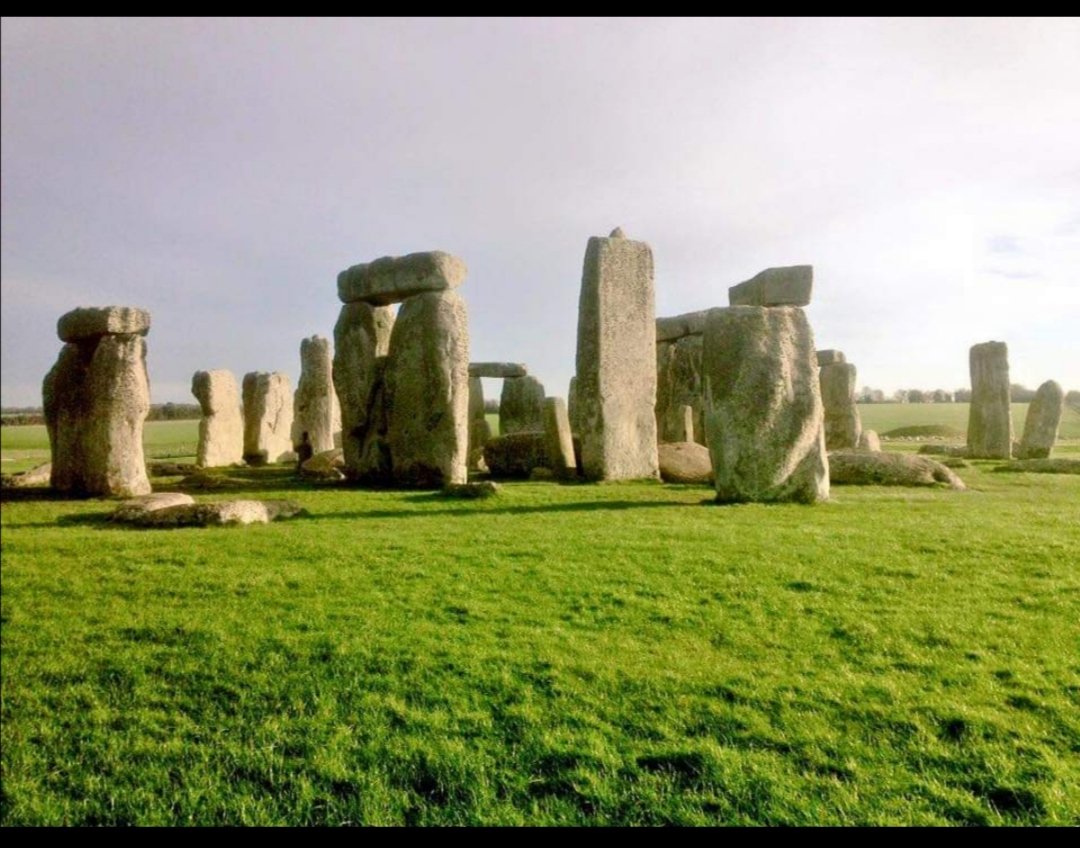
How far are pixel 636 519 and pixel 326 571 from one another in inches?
129

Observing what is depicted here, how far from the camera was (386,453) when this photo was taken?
12109 mm

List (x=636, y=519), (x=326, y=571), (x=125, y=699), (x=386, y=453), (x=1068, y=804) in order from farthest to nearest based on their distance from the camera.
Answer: (x=386, y=453) → (x=636, y=519) → (x=326, y=571) → (x=125, y=699) → (x=1068, y=804)

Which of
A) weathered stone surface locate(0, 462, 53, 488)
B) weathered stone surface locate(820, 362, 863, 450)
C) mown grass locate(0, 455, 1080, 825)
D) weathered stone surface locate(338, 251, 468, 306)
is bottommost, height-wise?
mown grass locate(0, 455, 1080, 825)

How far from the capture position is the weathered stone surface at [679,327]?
18219 mm

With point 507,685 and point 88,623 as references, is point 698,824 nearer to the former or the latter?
point 507,685

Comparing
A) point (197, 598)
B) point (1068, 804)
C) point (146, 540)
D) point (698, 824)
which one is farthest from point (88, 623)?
point (1068, 804)

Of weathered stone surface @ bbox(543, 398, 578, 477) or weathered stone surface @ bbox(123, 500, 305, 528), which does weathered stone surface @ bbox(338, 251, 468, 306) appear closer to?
weathered stone surface @ bbox(543, 398, 578, 477)

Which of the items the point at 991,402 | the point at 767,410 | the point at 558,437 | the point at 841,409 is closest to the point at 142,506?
the point at 767,410

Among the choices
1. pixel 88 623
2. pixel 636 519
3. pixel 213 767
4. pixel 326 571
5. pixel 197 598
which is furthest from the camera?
pixel 636 519

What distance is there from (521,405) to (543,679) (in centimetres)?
1642

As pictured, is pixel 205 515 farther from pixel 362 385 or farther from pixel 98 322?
pixel 362 385

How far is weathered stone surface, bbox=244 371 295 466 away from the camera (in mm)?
18453

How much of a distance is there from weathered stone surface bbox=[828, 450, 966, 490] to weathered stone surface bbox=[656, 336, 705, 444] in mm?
5746

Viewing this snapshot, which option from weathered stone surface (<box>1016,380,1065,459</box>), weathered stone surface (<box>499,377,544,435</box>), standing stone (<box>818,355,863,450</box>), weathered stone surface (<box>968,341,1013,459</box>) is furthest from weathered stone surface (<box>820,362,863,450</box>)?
weathered stone surface (<box>499,377,544,435</box>)
